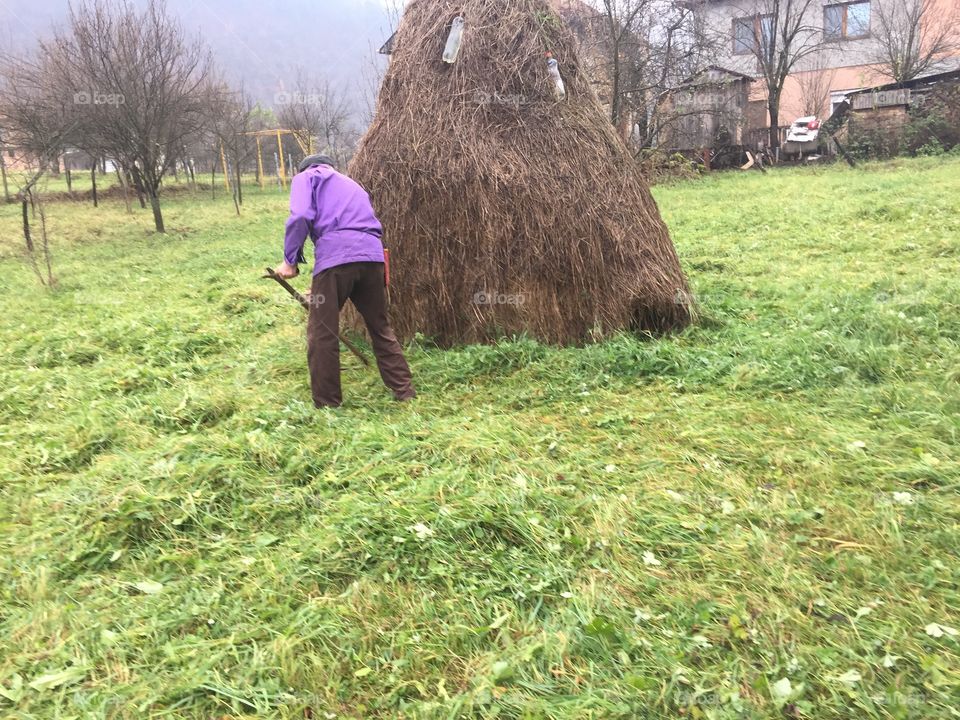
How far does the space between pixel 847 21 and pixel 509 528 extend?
32.8m

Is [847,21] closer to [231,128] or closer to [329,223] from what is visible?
[231,128]

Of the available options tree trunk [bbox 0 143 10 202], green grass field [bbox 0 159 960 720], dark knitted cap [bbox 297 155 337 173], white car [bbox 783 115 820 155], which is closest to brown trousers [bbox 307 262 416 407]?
green grass field [bbox 0 159 960 720]

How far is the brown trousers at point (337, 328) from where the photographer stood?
4.15 metres

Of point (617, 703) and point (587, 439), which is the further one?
point (587, 439)

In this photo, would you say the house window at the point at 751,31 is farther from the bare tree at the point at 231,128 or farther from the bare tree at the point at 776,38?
the bare tree at the point at 231,128

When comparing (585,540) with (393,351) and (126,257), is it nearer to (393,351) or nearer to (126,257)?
(393,351)

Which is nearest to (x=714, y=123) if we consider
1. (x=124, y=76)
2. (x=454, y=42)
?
(x=124, y=76)

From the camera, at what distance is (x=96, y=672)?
85.3 inches

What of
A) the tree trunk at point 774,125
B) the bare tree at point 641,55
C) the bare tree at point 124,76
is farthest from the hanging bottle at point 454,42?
the tree trunk at point 774,125

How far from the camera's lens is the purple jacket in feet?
13.5

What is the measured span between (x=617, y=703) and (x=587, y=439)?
71.6 inches

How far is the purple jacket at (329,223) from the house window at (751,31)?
80.3 feet

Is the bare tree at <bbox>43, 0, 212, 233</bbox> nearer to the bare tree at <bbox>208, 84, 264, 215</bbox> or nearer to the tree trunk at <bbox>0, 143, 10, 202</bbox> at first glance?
the tree trunk at <bbox>0, 143, 10, 202</bbox>

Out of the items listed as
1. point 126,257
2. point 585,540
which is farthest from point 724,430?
point 126,257
